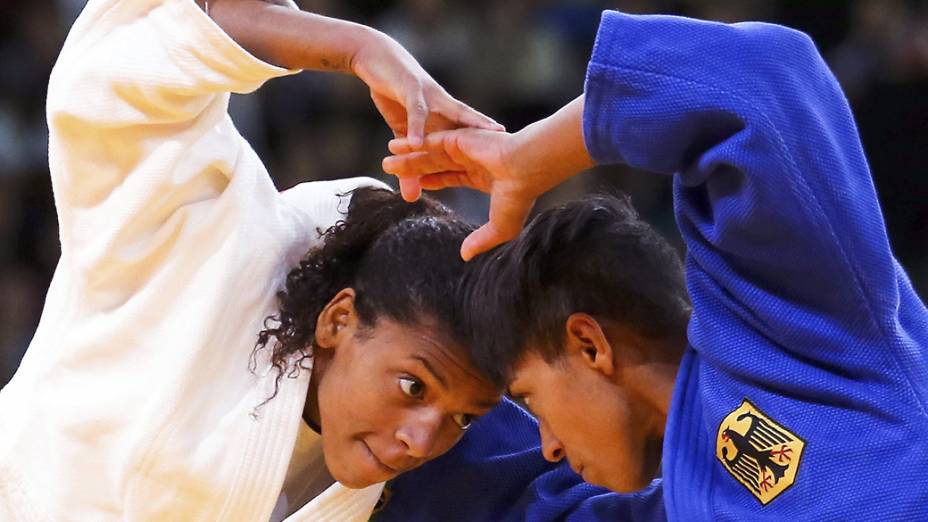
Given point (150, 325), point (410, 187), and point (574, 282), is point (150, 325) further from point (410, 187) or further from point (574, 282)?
point (574, 282)

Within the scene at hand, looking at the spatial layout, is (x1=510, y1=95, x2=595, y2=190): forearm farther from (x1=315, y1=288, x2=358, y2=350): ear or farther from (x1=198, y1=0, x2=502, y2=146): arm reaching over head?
(x1=315, y1=288, x2=358, y2=350): ear

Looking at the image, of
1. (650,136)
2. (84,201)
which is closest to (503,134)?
(650,136)

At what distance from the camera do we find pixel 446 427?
7.09 feet

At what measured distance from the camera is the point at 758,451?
1727mm

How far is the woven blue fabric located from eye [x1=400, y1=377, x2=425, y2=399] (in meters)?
0.54

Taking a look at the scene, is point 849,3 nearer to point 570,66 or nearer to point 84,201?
point 570,66

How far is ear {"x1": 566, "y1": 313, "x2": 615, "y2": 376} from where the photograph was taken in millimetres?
1930

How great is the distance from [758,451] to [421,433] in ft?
1.91

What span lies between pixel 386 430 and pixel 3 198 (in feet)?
13.1

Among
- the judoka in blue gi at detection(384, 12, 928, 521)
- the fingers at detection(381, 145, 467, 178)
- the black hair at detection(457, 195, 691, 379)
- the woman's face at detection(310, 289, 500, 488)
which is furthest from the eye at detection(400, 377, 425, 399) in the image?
the fingers at detection(381, 145, 467, 178)

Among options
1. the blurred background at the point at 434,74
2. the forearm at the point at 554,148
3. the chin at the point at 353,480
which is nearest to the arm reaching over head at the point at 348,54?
the forearm at the point at 554,148

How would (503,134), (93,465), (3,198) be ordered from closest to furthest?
(503,134) < (93,465) < (3,198)

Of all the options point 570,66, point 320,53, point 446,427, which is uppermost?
point 320,53

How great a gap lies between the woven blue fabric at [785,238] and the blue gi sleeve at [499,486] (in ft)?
1.71
